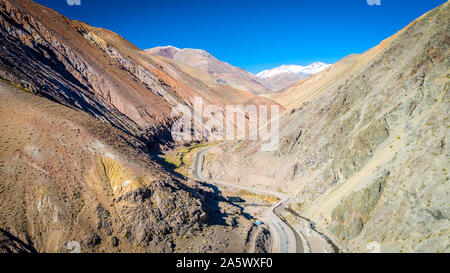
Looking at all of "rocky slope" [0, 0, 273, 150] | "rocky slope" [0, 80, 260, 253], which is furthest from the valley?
"rocky slope" [0, 0, 273, 150]

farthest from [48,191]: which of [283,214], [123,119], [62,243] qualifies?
[123,119]

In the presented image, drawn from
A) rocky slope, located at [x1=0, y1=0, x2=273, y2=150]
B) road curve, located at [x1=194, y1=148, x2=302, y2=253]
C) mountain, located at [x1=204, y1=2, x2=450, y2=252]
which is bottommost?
road curve, located at [x1=194, y1=148, x2=302, y2=253]

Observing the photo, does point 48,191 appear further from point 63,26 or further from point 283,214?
point 63,26

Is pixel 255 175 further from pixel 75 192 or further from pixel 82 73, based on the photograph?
pixel 82 73

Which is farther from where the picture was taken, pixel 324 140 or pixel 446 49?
pixel 324 140

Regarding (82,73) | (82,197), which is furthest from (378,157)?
(82,73)

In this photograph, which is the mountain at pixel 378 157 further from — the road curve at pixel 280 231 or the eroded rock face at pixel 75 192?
the eroded rock face at pixel 75 192

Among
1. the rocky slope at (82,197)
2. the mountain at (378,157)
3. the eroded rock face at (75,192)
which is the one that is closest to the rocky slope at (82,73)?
the eroded rock face at (75,192)

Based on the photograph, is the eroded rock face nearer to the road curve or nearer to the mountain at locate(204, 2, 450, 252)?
the road curve
